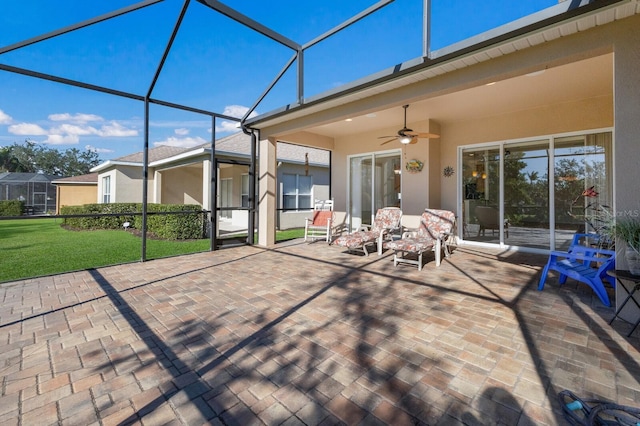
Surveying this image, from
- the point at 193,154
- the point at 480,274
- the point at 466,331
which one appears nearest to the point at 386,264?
the point at 480,274

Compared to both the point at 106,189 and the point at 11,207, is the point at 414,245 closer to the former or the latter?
the point at 106,189

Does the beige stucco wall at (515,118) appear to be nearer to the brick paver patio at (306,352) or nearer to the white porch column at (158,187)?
the brick paver patio at (306,352)

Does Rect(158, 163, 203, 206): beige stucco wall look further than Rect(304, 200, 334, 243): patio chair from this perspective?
Yes

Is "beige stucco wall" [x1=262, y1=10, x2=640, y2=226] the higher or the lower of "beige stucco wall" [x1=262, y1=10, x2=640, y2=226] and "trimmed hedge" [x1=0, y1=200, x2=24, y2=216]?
the higher

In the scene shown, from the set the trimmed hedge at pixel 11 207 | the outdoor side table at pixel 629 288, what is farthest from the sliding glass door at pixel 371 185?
the trimmed hedge at pixel 11 207

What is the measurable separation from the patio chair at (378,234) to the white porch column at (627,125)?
3.92 meters

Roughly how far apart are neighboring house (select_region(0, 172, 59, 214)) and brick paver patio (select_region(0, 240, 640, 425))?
60.6 ft

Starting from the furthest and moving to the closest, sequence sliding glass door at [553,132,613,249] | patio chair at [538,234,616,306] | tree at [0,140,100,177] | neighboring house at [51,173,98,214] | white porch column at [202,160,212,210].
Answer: tree at [0,140,100,177] < neighboring house at [51,173,98,214] < white porch column at [202,160,212,210] < sliding glass door at [553,132,613,249] < patio chair at [538,234,616,306]

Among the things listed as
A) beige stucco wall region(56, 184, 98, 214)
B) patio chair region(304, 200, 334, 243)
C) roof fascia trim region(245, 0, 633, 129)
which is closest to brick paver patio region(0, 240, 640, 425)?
roof fascia trim region(245, 0, 633, 129)

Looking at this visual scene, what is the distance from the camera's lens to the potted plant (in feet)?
8.89

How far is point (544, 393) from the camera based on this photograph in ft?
6.15

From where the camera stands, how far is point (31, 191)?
18.0 metres

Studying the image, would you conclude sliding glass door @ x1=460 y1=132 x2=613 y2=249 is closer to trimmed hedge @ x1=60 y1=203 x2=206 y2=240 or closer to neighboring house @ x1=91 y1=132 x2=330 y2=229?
neighboring house @ x1=91 y1=132 x2=330 y2=229

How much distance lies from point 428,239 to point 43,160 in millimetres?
49203
